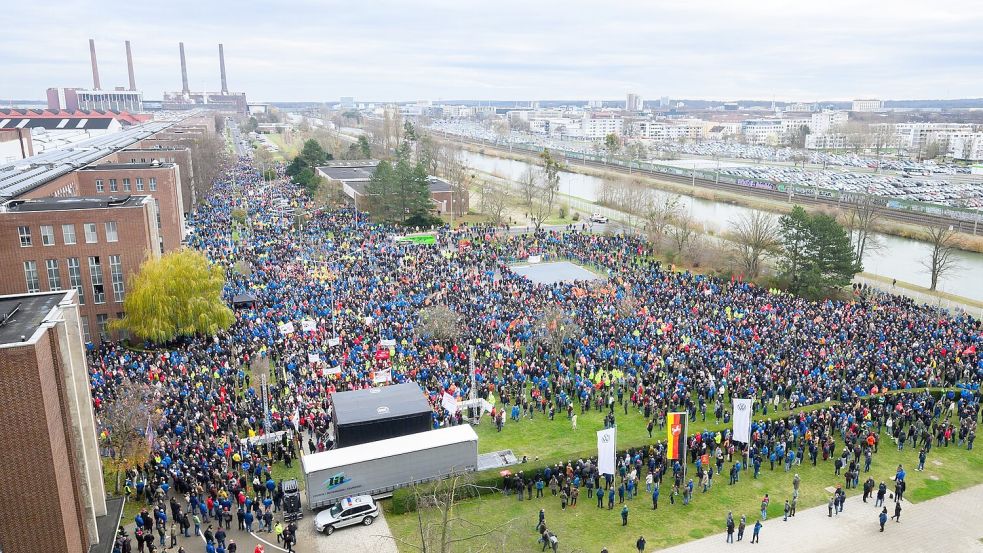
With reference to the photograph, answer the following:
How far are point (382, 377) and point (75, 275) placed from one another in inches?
680

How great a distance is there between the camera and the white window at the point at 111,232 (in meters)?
32.2

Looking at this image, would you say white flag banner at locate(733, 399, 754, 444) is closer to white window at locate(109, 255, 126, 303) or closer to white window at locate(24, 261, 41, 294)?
white window at locate(109, 255, 126, 303)

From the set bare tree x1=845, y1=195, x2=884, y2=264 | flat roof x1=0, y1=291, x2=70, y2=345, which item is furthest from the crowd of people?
bare tree x1=845, y1=195, x2=884, y2=264


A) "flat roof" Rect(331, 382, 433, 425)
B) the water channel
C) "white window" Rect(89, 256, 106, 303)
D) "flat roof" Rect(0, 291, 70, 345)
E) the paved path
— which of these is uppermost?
"flat roof" Rect(0, 291, 70, 345)

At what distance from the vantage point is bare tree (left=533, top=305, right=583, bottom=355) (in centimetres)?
2912

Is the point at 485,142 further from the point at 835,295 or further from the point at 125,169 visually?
the point at 835,295

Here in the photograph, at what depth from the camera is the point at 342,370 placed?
26719mm

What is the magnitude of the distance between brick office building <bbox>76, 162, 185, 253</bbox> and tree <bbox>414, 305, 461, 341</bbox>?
23521 millimetres

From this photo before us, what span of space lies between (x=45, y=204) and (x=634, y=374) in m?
28.6

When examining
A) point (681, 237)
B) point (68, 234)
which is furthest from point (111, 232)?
point (681, 237)

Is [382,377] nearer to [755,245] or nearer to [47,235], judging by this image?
[47,235]

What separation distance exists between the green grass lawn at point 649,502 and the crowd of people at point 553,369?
40 cm

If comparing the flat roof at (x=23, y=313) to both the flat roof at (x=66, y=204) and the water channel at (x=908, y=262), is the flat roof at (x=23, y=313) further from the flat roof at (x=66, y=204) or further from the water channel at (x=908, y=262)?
the water channel at (x=908, y=262)

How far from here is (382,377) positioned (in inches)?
989
